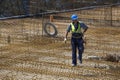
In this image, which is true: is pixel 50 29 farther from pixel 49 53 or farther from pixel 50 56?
pixel 50 56

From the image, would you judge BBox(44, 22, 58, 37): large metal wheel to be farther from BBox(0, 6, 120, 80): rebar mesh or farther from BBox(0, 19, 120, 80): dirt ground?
BBox(0, 19, 120, 80): dirt ground

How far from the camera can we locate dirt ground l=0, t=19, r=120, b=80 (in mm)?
11500

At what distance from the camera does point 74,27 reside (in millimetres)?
12047

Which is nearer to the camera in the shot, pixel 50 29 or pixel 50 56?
pixel 50 56

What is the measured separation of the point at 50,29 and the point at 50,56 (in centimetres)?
511

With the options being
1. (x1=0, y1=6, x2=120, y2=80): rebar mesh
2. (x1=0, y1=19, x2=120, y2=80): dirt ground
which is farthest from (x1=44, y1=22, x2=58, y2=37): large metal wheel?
(x1=0, y1=19, x2=120, y2=80): dirt ground

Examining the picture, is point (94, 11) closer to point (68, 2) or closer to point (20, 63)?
point (68, 2)

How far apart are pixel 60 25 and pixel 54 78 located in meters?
13.2

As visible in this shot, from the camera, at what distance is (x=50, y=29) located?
Answer: 1947 cm

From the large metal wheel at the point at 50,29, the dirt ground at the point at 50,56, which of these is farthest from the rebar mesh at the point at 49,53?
the large metal wheel at the point at 50,29

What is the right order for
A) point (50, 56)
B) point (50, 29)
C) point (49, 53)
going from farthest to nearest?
point (50, 29) < point (49, 53) < point (50, 56)

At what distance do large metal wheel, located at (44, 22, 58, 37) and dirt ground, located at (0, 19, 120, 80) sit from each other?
381 mm

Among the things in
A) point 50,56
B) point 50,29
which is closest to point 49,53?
point 50,56

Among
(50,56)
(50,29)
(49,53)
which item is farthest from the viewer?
(50,29)
